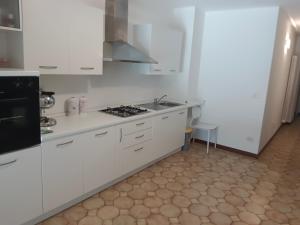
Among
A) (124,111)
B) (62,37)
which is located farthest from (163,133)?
(62,37)

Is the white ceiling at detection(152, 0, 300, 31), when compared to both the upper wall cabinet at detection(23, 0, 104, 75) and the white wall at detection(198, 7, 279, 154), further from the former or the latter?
the upper wall cabinet at detection(23, 0, 104, 75)

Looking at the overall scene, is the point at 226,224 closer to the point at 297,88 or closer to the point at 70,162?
the point at 70,162

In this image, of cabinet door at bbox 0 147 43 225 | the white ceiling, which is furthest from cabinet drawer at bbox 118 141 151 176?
the white ceiling

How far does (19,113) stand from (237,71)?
3.47 m

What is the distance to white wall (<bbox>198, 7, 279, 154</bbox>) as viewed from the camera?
12.5 feet

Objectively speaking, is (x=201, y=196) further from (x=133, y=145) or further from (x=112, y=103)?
(x=112, y=103)

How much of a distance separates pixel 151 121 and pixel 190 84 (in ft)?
4.58

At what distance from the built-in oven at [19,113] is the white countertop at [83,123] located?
150 mm

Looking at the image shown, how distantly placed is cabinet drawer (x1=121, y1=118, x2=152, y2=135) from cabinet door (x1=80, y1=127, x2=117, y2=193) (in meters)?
0.18

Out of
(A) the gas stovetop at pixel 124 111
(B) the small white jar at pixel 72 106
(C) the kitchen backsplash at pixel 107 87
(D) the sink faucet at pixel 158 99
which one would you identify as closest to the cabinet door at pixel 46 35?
(C) the kitchen backsplash at pixel 107 87

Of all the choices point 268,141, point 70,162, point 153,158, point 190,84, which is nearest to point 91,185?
point 70,162

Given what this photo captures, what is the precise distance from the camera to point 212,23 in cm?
423

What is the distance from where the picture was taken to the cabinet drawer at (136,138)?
2.95 m

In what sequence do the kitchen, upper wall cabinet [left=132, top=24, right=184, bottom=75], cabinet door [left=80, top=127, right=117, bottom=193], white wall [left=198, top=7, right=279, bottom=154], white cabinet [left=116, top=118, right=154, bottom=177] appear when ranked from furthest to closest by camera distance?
white wall [left=198, top=7, right=279, bottom=154]
upper wall cabinet [left=132, top=24, right=184, bottom=75]
white cabinet [left=116, top=118, right=154, bottom=177]
cabinet door [left=80, top=127, right=117, bottom=193]
the kitchen
